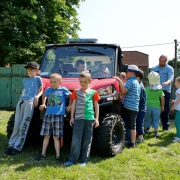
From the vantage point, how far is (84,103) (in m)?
4.31

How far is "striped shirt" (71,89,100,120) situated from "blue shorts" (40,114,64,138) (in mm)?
334

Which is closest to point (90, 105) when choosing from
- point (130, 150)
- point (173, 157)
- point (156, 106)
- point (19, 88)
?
point (130, 150)

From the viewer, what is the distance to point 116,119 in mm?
4699

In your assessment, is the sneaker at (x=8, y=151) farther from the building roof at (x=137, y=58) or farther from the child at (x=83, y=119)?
the building roof at (x=137, y=58)

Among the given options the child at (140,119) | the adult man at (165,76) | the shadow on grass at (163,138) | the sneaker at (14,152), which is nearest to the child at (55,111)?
the sneaker at (14,152)

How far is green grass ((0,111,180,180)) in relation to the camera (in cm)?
374

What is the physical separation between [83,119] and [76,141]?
372mm

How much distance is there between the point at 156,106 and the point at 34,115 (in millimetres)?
3066

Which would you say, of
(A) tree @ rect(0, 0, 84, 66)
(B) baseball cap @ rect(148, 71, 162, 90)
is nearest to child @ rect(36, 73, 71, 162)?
(B) baseball cap @ rect(148, 71, 162, 90)

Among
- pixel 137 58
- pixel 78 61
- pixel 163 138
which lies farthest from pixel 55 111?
pixel 137 58

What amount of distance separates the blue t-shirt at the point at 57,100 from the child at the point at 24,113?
36cm

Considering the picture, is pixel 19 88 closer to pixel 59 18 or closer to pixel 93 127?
pixel 59 18

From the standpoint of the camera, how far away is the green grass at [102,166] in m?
3.74

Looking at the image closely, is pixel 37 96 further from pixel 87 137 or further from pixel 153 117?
pixel 153 117
